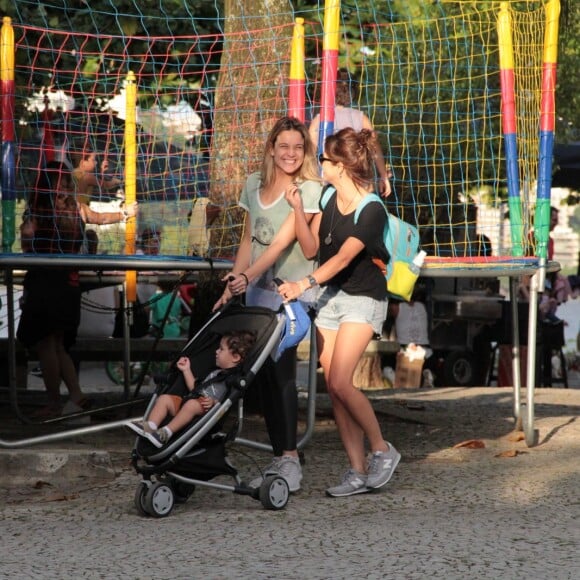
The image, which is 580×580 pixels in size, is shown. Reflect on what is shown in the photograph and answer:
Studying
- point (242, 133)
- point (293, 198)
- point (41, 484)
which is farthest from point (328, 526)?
point (242, 133)

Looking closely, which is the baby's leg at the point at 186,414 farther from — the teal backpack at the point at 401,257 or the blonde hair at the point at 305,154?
the teal backpack at the point at 401,257

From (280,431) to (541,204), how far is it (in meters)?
2.48

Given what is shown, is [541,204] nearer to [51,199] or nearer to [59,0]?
[51,199]

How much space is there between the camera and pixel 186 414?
21.1 feet

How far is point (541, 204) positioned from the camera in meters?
8.48

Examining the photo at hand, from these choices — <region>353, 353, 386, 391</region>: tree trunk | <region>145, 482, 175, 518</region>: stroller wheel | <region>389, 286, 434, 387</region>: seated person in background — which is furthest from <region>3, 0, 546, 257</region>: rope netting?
<region>389, 286, 434, 387</region>: seated person in background

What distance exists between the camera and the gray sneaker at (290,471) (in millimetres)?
6957

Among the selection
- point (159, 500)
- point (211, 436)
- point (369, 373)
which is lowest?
point (369, 373)

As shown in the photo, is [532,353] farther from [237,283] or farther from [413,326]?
[413,326]

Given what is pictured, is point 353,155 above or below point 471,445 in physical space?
above

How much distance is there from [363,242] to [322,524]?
145 centimetres

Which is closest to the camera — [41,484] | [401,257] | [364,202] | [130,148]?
[364,202]

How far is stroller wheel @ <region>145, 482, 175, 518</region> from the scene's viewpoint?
20.5ft

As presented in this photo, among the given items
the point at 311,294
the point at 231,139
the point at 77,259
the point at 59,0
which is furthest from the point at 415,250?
the point at 59,0
